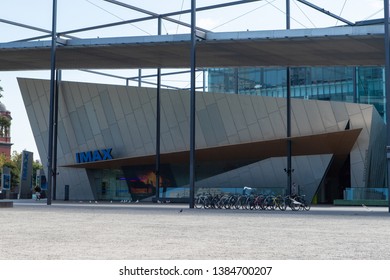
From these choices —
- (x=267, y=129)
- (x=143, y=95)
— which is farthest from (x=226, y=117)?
(x=143, y=95)

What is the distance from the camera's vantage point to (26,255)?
9562mm

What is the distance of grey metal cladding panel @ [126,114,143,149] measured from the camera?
1932 inches

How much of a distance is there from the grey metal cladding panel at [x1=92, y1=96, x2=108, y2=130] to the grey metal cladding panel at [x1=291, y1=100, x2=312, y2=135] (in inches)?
571

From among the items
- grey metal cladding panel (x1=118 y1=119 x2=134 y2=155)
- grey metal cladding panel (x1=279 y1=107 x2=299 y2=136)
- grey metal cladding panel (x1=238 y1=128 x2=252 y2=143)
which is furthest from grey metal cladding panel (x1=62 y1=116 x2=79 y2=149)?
grey metal cladding panel (x1=279 y1=107 x2=299 y2=136)

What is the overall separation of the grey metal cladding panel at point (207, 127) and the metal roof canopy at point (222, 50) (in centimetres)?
381

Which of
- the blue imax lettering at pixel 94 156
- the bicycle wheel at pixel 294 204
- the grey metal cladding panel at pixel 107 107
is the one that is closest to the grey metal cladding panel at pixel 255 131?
the grey metal cladding panel at pixel 107 107

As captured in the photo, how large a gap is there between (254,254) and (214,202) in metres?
22.7

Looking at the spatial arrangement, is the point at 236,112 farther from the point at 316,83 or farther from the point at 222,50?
the point at 316,83

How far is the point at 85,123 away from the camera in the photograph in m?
51.0

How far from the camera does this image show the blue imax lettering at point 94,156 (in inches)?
1972

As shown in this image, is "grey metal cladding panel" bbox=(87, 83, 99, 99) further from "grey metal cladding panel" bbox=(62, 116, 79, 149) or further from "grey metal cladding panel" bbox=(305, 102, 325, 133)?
"grey metal cladding panel" bbox=(305, 102, 325, 133)

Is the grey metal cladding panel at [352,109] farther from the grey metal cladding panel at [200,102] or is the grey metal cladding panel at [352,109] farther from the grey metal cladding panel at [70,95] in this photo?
the grey metal cladding panel at [70,95]

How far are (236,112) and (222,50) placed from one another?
820 centimetres
